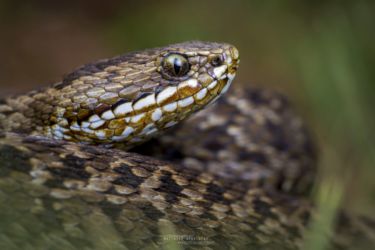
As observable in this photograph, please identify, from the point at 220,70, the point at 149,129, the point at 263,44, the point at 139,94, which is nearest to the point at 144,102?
the point at 139,94

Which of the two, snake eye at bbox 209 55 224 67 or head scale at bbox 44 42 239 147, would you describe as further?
snake eye at bbox 209 55 224 67

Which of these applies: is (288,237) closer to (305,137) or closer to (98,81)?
(98,81)

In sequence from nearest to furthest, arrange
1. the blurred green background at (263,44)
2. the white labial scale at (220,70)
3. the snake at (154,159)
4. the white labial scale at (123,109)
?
the snake at (154,159) < the white labial scale at (123,109) < the white labial scale at (220,70) < the blurred green background at (263,44)

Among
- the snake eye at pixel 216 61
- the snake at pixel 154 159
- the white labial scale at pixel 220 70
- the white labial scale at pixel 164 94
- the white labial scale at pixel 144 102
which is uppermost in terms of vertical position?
the snake eye at pixel 216 61

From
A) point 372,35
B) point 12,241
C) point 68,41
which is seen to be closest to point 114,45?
point 68,41

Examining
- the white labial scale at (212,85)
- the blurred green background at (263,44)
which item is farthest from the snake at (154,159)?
the blurred green background at (263,44)

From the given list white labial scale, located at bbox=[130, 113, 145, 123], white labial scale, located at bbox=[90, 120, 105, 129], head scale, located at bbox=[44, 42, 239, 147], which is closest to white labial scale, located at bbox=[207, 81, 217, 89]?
head scale, located at bbox=[44, 42, 239, 147]

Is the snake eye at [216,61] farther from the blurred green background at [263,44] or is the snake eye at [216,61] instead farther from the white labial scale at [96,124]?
the blurred green background at [263,44]

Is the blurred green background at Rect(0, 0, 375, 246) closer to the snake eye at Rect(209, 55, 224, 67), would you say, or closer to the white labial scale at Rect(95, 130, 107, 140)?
the snake eye at Rect(209, 55, 224, 67)
